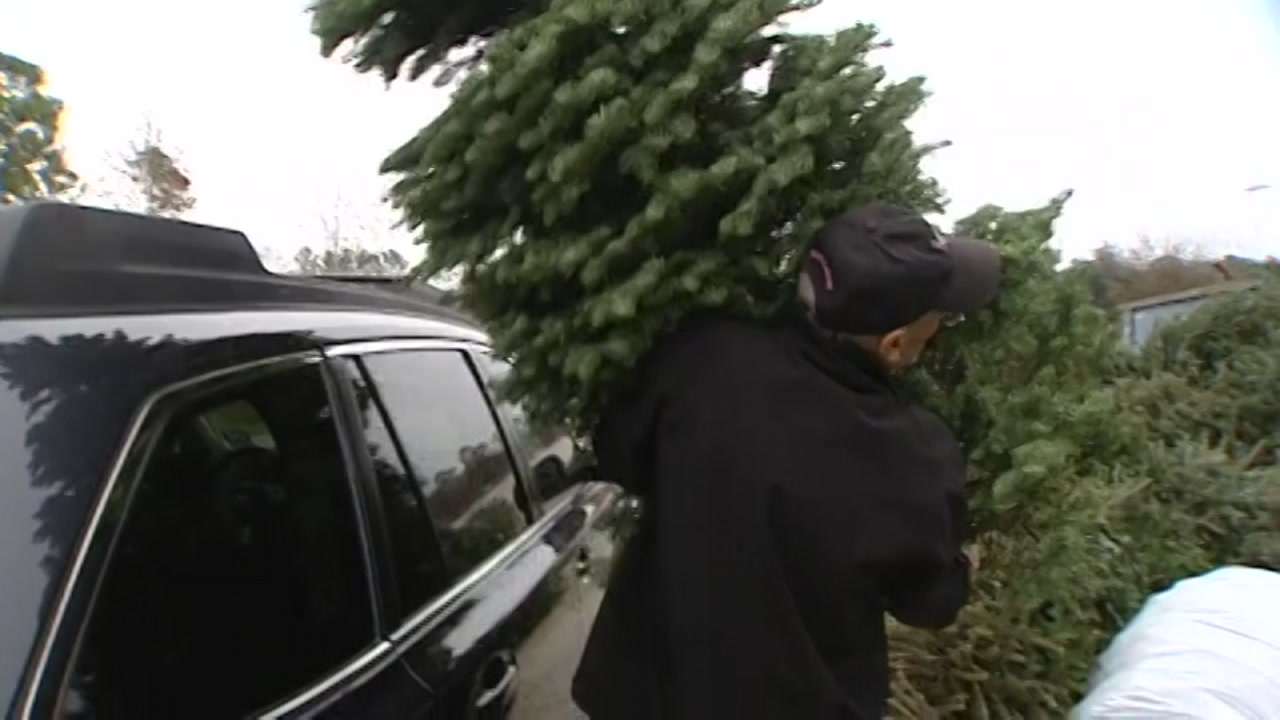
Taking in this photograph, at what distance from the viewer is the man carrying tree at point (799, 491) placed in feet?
5.23

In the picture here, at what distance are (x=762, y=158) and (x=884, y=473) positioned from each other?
530 mm

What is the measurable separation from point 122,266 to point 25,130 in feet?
9.43

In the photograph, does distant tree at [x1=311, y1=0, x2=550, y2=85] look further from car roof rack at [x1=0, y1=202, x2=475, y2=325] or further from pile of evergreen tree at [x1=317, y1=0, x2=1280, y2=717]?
car roof rack at [x1=0, y1=202, x2=475, y2=325]

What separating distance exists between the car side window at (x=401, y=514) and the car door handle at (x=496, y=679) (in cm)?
19

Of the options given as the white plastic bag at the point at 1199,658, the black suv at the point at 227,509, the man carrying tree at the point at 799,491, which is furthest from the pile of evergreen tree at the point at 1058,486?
the black suv at the point at 227,509

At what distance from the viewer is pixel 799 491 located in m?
1.60

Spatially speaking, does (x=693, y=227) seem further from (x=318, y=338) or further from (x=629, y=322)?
(x=318, y=338)

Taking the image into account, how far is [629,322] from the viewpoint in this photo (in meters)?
1.75

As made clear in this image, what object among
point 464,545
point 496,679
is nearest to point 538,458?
point 464,545

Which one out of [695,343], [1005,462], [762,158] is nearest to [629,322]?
[695,343]

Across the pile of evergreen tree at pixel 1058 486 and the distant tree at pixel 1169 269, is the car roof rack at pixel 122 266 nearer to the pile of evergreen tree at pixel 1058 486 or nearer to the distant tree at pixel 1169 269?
the pile of evergreen tree at pixel 1058 486

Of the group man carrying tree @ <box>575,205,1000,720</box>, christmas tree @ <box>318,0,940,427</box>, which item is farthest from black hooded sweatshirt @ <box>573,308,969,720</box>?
christmas tree @ <box>318,0,940,427</box>

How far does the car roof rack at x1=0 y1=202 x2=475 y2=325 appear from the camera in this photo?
165 cm

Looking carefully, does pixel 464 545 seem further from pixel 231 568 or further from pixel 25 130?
pixel 25 130
